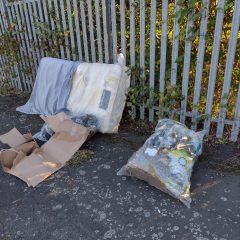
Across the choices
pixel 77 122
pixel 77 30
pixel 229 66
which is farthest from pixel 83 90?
pixel 229 66

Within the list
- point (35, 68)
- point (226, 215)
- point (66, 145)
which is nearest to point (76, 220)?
point (66, 145)

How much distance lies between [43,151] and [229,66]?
209cm

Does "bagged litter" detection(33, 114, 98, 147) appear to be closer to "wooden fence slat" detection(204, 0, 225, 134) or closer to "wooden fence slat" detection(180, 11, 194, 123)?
"wooden fence slat" detection(180, 11, 194, 123)

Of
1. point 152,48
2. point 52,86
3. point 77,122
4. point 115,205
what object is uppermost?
point 152,48

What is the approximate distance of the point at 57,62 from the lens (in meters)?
4.15

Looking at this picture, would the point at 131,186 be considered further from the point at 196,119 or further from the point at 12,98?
the point at 12,98

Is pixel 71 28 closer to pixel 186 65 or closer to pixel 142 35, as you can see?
pixel 142 35

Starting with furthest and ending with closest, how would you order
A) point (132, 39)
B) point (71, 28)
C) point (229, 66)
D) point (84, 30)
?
point (71, 28) < point (84, 30) < point (132, 39) < point (229, 66)

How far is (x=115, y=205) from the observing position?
257 cm

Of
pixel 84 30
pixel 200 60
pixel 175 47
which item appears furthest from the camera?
pixel 84 30

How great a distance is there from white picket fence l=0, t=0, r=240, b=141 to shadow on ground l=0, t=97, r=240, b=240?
0.67 m

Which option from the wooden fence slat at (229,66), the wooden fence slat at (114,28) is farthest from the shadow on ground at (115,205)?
the wooden fence slat at (114,28)

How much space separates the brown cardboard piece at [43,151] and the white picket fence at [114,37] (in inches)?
38.8

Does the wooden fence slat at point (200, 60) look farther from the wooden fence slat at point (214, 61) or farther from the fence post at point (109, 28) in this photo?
the fence post at point (109, 28)
